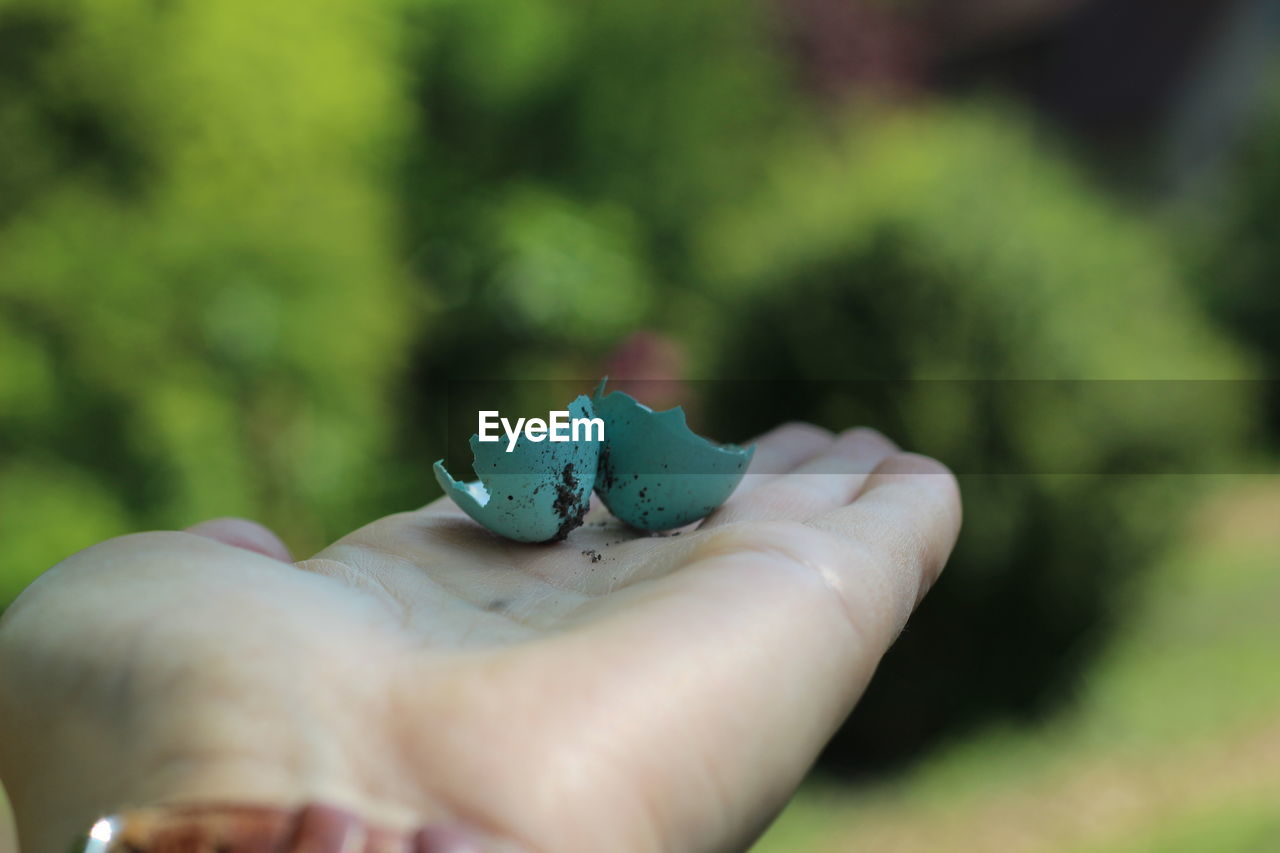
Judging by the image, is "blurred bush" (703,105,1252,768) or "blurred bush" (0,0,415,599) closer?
"blurred bush" (703,105,1252,768)

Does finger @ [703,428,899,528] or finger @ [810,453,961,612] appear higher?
finger @ [810,453,961,612]

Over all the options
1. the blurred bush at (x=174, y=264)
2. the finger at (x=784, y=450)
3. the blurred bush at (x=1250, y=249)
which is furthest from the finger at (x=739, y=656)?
the blurred bush at (x=1250, y=249)

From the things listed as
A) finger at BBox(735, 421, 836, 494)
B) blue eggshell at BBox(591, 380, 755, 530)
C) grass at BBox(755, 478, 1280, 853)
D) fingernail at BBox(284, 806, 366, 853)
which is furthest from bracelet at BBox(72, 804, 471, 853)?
grass at BBox(755, 478, 1280, 853)

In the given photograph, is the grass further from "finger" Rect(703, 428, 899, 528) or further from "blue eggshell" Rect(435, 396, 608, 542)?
"blue eggshell" Rect(435, 396, 608, 542)

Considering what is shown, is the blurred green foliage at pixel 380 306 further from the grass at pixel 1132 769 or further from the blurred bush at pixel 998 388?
the grass at pixel 1132 769

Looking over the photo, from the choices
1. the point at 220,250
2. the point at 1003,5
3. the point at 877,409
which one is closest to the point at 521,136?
the point at 220,250

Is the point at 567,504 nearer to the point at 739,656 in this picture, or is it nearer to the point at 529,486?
the point at 529,486

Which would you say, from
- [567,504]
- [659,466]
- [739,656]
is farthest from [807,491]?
[739,656]

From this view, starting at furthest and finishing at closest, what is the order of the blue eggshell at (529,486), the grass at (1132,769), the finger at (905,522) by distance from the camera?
the grass at (1132,769), the blue eggshell at (529,486), the finger at (905,522)
